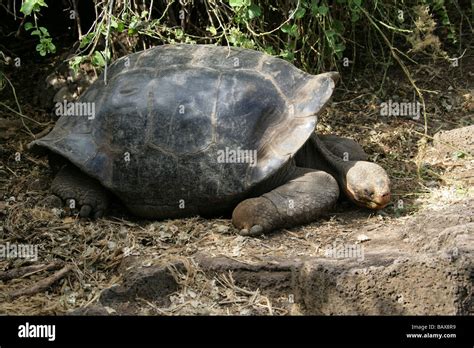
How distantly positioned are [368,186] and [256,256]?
1108 millimetres

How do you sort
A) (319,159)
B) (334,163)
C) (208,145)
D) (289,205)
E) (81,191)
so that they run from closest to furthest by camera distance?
1. (289,205)
2. (208,145)
3. (81,191)
4. (334,163)
5. (319,159)

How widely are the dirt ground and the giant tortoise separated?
17 cm

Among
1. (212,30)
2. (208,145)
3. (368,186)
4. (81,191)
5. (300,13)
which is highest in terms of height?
(300,13)

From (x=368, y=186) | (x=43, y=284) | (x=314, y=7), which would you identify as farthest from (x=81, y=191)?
(x=314, y=7)

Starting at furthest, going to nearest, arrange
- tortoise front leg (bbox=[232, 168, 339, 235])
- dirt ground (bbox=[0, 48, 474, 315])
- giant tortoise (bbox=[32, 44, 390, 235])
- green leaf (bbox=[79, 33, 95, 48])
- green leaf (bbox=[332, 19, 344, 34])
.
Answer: green leaf (bbox=[332, 19, 344, 34]) → green leaf (bbox=[79, 33, 95, 48]) → giant tortoise (bbox=[32, 44, 390, 235]) → tortoise front leg (bbox=[232, 168, 339, 235]) → dirt ground (bbox=[0, 48, 474, 315])

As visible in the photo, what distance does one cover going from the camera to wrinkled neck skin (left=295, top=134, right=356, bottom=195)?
5.62 metres

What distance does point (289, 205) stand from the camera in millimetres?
5031

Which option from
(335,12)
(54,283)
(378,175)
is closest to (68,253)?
(54,283)

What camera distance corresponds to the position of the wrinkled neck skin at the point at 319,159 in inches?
221

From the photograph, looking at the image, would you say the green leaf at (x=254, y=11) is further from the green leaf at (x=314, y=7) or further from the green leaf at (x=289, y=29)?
the green leaf at (x=314, y=7)

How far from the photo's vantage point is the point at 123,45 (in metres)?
6.86

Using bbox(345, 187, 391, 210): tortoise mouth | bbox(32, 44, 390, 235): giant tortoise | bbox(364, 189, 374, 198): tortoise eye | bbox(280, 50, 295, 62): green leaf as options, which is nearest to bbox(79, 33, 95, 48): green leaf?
bbox(32, 44, 390, 235): giant tortoise

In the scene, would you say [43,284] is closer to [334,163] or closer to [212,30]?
[334,163]

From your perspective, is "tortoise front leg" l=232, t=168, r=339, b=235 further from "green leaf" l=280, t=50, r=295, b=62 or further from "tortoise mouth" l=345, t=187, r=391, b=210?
"green leaf" l=280, t=50, r=295, b=62
